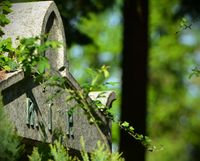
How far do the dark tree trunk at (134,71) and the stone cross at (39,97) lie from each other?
3.11m

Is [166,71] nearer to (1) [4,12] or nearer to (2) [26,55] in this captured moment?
(1) [4,12]

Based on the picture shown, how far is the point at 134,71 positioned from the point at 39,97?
4.87 meters

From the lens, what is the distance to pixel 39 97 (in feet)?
20.8

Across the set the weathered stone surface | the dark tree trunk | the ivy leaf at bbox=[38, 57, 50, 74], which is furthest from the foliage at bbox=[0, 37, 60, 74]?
the dark tree trunk

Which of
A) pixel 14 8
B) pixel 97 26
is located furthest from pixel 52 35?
pixel 97 26

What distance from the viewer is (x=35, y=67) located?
6191mm

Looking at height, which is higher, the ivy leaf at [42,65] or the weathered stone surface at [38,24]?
the weathered stone surface at [38,24]

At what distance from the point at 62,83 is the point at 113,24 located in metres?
24.5

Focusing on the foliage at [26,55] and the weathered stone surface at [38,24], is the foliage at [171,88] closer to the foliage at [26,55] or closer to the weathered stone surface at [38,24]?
the weathered stone surface at [38,24]

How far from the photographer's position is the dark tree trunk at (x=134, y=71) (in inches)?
409

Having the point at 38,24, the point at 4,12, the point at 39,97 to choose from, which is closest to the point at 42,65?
the point at 39,97

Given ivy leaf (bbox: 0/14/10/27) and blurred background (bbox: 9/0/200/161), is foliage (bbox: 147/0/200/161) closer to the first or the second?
blurred background (bbox: 9/0/200/161)

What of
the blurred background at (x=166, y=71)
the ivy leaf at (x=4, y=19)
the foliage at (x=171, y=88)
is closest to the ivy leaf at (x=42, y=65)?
the ivy leaf at (x=4, y=19)

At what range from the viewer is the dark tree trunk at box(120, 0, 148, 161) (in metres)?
10.4
